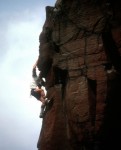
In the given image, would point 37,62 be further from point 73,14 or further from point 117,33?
point 117,33

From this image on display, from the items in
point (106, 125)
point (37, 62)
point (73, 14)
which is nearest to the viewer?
point (106, 125)

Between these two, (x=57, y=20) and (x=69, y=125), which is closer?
(x=69, y=125)

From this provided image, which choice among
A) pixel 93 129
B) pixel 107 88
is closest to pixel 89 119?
pixel 93 129

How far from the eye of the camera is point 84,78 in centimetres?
2077

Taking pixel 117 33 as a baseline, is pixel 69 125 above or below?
below

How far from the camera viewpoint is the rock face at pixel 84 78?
19.4 m

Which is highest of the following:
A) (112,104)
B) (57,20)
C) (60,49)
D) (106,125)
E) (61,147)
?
(57,20)

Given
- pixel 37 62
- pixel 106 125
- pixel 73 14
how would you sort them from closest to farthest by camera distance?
pixel 106 125, pixel 73 14, pixel 37 62

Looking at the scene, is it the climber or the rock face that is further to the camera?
the climber

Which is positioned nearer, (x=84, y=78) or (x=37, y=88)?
(x=84, y=78)

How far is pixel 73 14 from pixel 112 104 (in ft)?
23.3

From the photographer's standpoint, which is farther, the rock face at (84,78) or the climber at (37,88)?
the climber at (37,88)

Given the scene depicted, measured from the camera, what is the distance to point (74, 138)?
796 inches

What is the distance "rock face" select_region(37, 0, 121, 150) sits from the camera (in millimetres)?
19391
